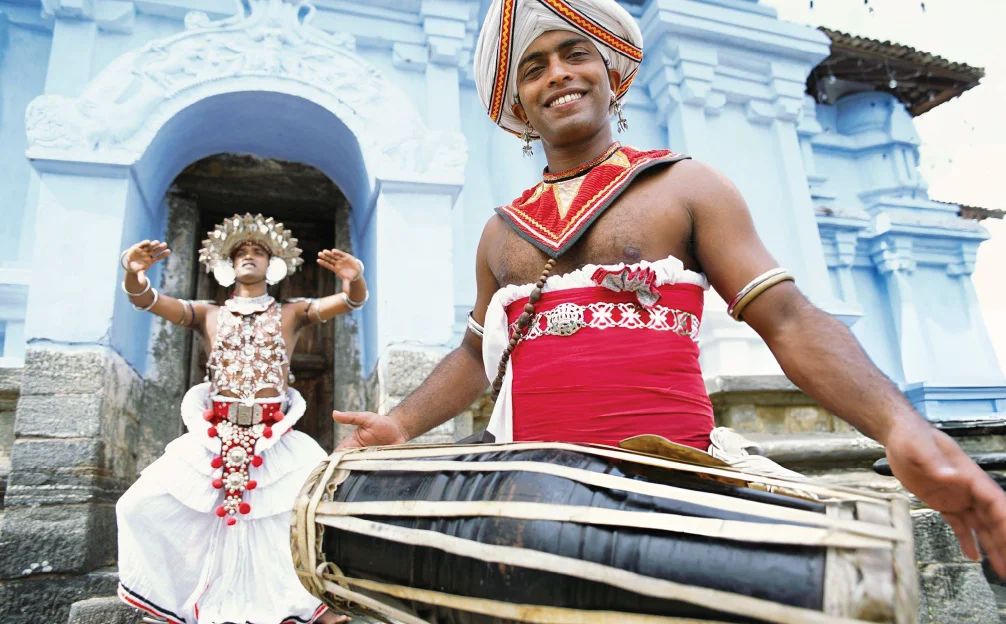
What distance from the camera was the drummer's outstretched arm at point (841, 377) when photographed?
0.75 metres

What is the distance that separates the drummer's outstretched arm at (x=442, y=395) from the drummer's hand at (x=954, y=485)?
951mm

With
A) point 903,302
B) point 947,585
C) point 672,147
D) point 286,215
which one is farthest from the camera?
point 903,302

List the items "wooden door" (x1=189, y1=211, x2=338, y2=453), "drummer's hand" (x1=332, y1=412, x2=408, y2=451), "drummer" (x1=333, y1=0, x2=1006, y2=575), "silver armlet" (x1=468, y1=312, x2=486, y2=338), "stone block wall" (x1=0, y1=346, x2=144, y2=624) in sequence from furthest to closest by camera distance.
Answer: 1. "wooden door" (x1=189, y1=211, x2=338, y2=453)
2. "stone block wall" (x1=0, y1=346, x2=144, y2=624)
3. "silver armlet" (x1=468, y1=312, x2=486, y2=338)
4. "drummer's hand" (x1=332, y1=412, x2=408, y2=451)
5. "drummer" (x1=333, y1=0, x2=1006, y2=575)

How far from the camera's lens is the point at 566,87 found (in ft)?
4.66

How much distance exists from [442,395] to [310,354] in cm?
338

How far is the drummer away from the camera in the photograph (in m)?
1.09

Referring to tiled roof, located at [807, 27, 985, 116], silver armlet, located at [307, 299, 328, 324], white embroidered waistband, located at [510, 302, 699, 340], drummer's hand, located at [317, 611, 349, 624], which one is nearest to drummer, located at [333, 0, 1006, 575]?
white embroidered waistband, located at [510, 302, 699, 340]

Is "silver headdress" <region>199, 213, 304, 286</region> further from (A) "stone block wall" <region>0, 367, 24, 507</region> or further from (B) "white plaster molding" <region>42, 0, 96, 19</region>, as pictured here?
(B) "white plaster molding" <region>42, 0, 96, 19</region>

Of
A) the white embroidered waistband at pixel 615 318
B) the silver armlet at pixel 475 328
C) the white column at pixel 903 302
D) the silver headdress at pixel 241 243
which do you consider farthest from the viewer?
the white column at pixel 903 302

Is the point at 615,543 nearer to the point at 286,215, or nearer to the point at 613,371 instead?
the point at 613,371

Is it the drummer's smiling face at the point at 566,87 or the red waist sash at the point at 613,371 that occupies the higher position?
the drummer's smiling face at the point at 566,87

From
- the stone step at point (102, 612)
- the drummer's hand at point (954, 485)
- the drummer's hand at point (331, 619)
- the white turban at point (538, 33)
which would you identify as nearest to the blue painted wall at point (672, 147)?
the stone step at point (102, 612)

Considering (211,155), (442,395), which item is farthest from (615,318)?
(211,155)

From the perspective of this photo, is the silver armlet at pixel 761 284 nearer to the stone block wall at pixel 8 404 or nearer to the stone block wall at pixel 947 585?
the stone block wall at pixel 947 585
